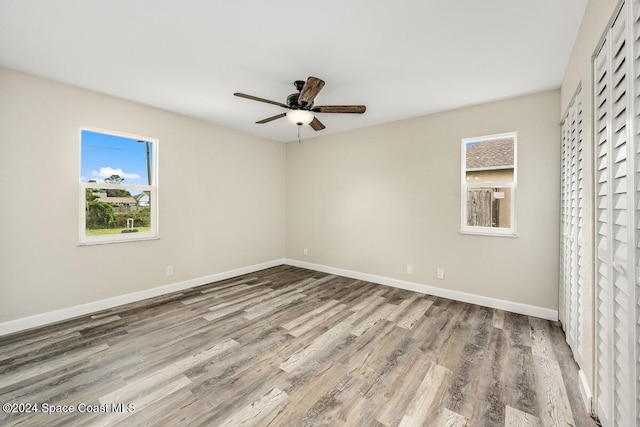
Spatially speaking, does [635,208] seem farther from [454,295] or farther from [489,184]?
[454,295]

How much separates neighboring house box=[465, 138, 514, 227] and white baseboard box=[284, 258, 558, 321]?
3.18 ft

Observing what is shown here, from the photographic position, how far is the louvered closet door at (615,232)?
1035 millimetres

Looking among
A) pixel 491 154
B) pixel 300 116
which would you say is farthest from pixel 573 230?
pixel 300 116

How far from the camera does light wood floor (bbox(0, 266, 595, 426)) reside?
1.66m

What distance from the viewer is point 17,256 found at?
2660 mm

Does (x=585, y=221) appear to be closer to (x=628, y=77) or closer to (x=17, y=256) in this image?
(x=628, y=77)

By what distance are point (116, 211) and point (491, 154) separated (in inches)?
196

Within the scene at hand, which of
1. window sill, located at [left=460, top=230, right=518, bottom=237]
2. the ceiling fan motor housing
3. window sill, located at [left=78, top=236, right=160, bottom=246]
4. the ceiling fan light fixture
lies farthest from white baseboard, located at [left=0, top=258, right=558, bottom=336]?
the ceiling fan motor housing

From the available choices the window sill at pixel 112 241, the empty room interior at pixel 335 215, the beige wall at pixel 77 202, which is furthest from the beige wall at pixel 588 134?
the window sill at pixel 112 241

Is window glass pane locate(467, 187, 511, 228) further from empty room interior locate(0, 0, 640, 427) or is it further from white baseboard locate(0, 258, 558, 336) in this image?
white baseboard locate(0, 258, 558, 336)

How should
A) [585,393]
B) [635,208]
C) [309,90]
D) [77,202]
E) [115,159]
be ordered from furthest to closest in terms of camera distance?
1. [115,159]
2. [77,202]
3. [309,90]
4. [585,393]
5. [635,208]

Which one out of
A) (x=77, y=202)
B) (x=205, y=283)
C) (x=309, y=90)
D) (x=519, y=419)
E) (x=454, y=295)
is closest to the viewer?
(x=519, y=419)

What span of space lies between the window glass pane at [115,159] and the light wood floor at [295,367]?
1.67 m

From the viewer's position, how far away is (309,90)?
2441 millimetres
